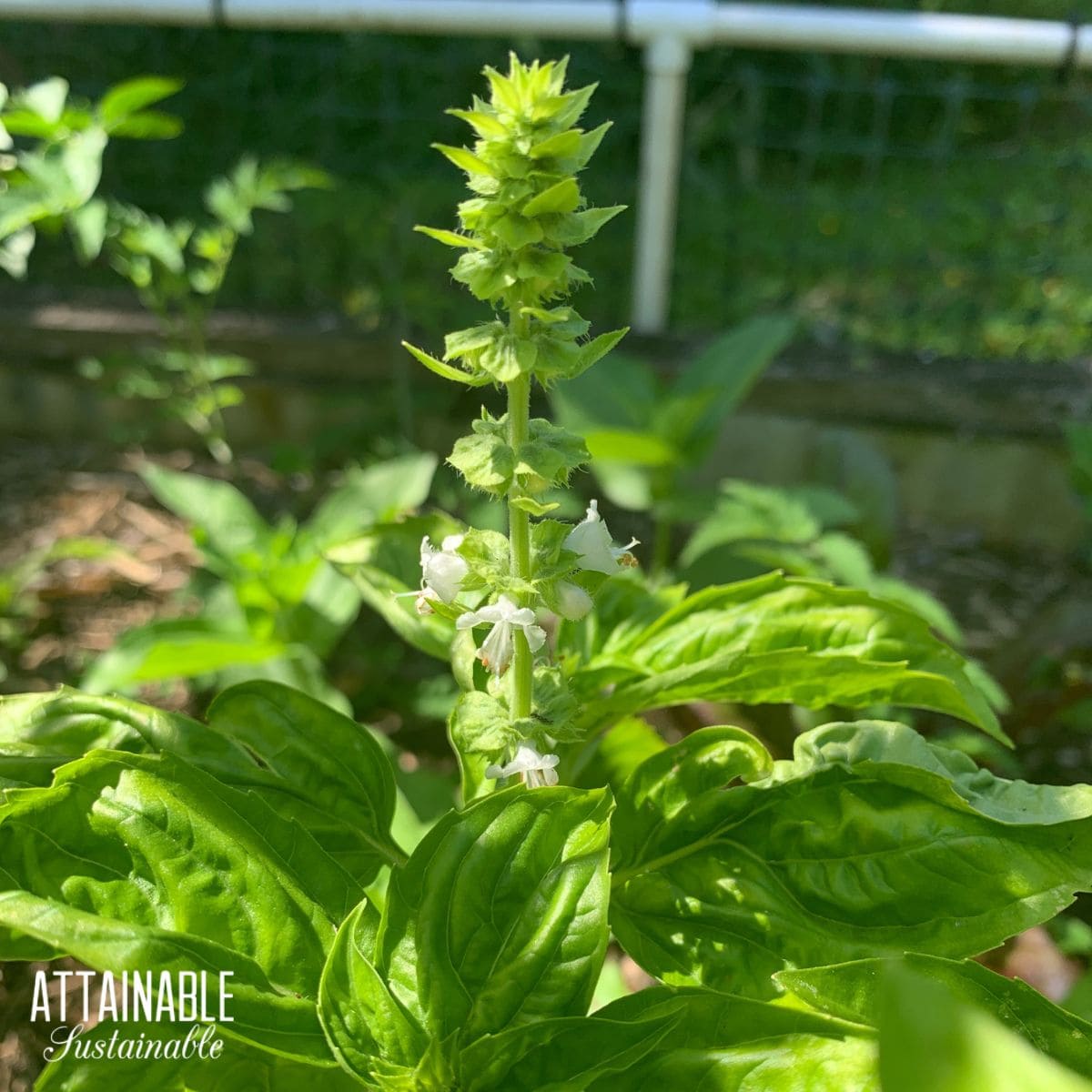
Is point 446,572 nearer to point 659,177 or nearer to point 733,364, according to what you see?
point 733,364

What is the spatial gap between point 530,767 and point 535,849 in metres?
0.09

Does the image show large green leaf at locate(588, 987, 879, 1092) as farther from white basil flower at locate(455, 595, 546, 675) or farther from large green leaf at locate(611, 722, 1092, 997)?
white basil flower at locate(455, 595, 546, 675)

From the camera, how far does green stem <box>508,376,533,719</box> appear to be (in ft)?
2.94

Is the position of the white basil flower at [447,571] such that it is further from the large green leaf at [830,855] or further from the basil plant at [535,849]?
the large green leaf at [830,855]

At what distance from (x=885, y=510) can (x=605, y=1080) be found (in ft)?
5.41

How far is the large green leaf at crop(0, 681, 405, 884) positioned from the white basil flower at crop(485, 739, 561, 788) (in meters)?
0.20

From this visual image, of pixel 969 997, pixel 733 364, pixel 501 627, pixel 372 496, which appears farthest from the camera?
pixel 733 364

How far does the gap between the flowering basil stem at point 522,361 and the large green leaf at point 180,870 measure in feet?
0.71

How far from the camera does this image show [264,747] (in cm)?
111

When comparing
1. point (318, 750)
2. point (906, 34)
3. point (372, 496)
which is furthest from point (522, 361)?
point (906, 34)

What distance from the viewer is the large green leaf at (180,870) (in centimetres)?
88

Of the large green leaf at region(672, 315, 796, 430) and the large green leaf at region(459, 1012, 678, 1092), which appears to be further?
the large green leaf at region(672, 315, 796, 430)

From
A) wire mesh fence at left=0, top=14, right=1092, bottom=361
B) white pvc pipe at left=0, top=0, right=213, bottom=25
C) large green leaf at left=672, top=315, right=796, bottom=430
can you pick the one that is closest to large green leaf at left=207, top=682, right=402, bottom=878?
large green leaf at left=672, top=315, right=796, bottom=430

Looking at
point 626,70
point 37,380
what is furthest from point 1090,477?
point 37,380
